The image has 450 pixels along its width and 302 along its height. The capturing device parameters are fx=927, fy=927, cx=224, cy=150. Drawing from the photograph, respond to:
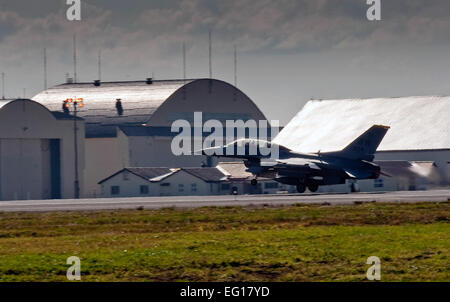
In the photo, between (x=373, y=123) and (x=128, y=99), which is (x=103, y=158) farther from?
(x=373, y=123)

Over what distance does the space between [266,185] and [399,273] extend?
75.2 metres

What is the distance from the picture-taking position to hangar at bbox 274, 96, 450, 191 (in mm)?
104625

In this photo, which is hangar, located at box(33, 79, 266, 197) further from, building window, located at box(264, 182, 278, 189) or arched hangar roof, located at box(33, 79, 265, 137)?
building window, located at box(264, 182, 278, 189)

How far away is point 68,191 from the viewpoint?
11456cm

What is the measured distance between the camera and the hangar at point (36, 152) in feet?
362

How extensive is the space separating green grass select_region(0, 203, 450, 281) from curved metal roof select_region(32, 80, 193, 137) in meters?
82.7

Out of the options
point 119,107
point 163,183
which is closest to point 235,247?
point 163,183

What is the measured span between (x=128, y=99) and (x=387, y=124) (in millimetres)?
40595

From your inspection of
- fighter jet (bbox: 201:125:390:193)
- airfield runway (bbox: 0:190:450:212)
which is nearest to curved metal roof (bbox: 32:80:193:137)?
fighter jet (bbox: 201:125:390:193)

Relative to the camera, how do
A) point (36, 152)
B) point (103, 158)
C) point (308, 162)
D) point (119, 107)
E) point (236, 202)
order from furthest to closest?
point (119, 107), point (103, 158), point (36, 152), point (308, 162), point (236, 202)

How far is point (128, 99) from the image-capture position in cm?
13462

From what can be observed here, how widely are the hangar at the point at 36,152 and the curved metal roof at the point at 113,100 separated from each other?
1070cm
